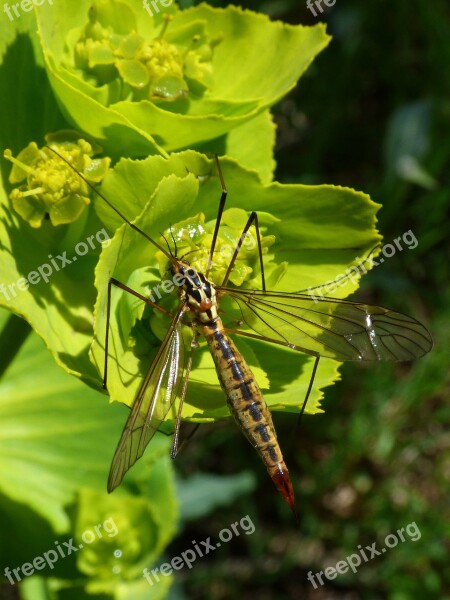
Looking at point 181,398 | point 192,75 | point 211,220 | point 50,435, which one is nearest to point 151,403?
point 181,398

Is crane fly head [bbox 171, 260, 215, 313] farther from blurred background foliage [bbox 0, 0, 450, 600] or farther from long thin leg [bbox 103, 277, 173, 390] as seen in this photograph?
blurred background foliage [bbox 0, 0, 450, 600]

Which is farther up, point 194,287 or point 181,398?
point 194,287

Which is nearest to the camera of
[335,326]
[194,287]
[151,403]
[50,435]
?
[151,403]

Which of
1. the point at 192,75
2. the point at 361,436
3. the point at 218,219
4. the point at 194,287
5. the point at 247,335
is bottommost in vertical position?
the point at 361,436

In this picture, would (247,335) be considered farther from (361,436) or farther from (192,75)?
(361,436)

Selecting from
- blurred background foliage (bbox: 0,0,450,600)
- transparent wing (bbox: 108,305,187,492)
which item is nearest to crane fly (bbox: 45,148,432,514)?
transparent wing (bbox: 108,305,187,492)

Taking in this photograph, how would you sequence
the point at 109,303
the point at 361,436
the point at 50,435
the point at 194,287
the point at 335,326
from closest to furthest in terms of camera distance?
the point at 109,303 → the point at 194,287 → the point at 335,326 → the point at 50,435 → the point at 361,436

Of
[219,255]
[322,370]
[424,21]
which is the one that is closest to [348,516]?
[322,370]

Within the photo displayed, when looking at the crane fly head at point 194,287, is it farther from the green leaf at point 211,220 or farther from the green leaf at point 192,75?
the green leaf at point 192,75
